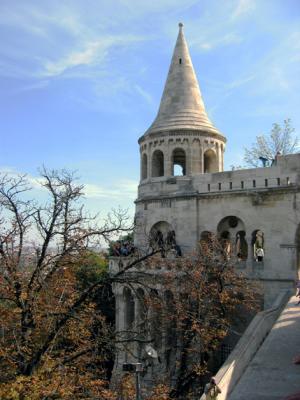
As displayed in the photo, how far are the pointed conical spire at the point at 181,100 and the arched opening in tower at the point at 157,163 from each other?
112 cm

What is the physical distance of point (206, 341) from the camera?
13281 millimetres

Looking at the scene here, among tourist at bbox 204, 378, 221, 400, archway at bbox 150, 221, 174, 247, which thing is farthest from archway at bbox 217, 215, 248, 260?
tourist at bbox 204, 378, 221, 400

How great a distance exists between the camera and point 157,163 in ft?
70.1

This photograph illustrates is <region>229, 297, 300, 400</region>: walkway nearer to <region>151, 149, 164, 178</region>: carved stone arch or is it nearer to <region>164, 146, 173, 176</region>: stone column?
<region>164, 146, 173, 176</region>: stone column

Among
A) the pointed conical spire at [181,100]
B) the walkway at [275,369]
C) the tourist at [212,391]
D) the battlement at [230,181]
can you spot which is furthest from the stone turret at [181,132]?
the tourist at [212,391]

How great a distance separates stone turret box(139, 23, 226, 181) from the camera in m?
20.1

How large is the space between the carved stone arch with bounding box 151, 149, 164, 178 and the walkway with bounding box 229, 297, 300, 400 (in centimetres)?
1089

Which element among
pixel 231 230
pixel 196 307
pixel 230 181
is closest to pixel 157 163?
pixel 230 181

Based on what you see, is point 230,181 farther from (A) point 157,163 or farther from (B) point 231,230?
(A) point 157,163

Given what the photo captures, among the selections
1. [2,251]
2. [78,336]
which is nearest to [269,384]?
[78,336]

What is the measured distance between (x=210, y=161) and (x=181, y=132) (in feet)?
7.34

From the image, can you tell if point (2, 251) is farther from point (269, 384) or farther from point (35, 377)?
point (269, 384)

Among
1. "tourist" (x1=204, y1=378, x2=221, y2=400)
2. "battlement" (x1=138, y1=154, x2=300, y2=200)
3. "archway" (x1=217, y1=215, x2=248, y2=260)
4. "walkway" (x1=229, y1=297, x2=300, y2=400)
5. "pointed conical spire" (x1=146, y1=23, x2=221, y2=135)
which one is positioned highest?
"pointed conical spire" (x1=146, y1=23, x2=221, y2=135)

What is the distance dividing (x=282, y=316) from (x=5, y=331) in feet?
23.8
